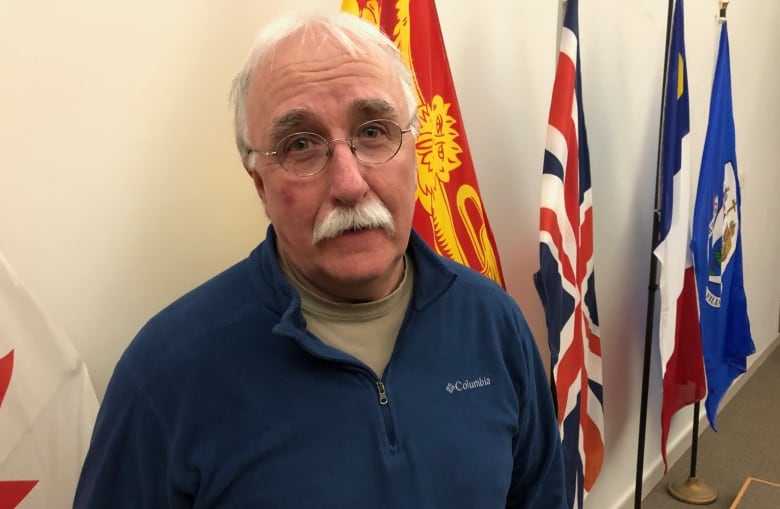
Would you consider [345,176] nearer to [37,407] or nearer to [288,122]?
[288,122]

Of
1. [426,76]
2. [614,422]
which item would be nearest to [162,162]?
[426,76]

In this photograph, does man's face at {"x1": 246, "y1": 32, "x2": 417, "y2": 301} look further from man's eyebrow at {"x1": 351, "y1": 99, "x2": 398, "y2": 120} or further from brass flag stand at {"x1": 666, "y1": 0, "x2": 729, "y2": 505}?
brass flag stand at {"x1": 666, "y1": 0, "x2": 729, "y2": 505}

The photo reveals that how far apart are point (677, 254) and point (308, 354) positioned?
1.80m

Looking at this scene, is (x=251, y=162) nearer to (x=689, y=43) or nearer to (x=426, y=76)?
(x=426, y=76)

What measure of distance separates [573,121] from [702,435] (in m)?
2.34

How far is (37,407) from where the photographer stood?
94cm

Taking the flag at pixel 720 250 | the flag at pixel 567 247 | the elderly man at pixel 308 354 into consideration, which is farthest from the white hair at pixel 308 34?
the flag at pixel 720 250

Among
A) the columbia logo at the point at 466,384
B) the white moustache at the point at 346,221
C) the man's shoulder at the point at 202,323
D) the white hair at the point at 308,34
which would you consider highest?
the white hair at the point at 308,34

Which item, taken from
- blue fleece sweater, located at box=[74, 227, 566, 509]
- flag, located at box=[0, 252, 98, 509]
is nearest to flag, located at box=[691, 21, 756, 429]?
blue fleece sweater, located at box=[74, 227, 566, 509]

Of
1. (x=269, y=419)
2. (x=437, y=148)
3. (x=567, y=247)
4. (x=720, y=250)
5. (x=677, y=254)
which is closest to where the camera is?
(x=269, y=419)

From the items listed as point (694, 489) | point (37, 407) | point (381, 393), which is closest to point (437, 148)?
point (381, 393)

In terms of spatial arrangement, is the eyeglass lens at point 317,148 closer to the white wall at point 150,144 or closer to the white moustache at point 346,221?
the white moustache at point 346,221

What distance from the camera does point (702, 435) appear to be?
3.32 metres

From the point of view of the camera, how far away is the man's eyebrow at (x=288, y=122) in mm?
873
